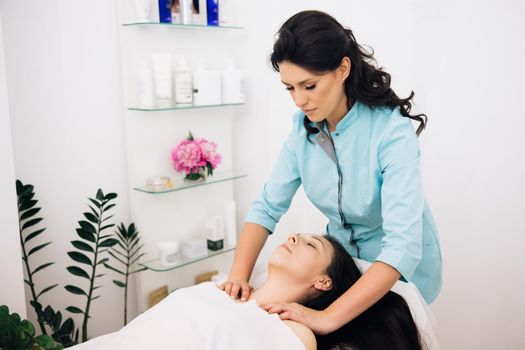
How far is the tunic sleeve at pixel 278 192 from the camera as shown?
62.9 inches

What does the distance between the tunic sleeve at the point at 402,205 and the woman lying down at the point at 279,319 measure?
17 cm

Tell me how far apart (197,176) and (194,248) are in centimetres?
33

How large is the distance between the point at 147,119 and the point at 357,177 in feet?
3.61

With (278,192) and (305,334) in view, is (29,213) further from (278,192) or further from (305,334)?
(305,334)

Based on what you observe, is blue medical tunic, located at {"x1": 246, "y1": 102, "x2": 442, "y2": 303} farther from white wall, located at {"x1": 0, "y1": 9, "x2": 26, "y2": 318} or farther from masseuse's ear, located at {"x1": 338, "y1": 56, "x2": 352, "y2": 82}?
white wall, located at {"x1": 0, "y1": 9, "x2": 26, "y2": 318}

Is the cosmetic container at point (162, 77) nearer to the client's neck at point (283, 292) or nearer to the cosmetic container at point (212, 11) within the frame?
the cosmetic container at point (212, 11)

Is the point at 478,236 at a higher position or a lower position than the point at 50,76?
lower

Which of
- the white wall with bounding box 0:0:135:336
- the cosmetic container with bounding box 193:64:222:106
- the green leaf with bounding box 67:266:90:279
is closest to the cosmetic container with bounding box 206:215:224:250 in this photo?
the white wall with bounding box 0:0:135:336

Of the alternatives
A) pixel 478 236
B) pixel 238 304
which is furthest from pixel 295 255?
pixel 478 236

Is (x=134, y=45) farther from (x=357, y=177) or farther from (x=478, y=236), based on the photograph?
(x=478, y=236)

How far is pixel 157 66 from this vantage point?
6.80ft

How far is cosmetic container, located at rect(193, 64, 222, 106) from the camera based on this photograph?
2.21 metres

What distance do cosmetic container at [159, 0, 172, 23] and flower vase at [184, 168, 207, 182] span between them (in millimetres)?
671

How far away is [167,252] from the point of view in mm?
2217
